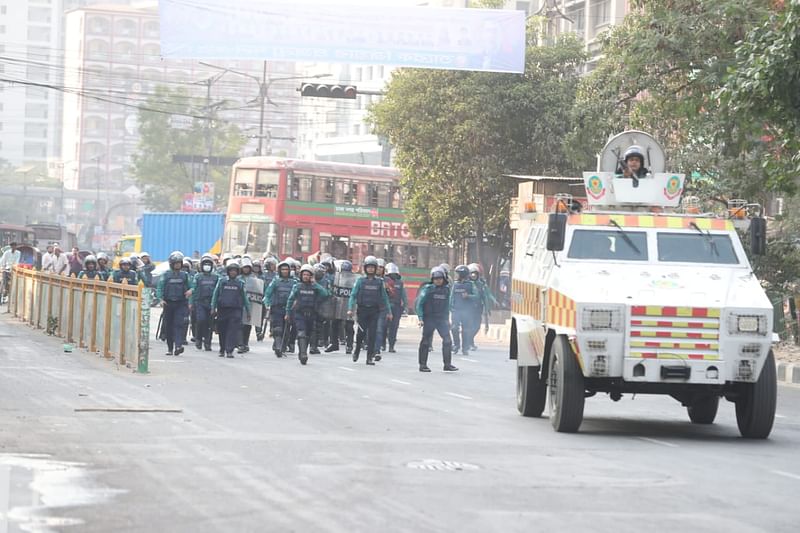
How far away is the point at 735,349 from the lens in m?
14.1

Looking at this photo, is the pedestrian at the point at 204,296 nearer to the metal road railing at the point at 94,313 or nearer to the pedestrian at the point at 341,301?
the metal road railing at the point at 94,313

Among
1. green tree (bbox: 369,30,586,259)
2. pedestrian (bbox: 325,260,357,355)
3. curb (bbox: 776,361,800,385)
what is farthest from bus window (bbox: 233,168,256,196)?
curb (bbox: 776,361,800,385)

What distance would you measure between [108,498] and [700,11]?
61.6 feet

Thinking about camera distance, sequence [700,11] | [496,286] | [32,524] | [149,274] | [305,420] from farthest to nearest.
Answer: [496,286]
[149,274]
[700,11]
[305,420]
[32,524]

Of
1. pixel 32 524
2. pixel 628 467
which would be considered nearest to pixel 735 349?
pixel 628 467

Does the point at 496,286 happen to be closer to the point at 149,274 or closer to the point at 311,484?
the point at 149,274

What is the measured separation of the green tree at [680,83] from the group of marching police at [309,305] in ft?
14.2

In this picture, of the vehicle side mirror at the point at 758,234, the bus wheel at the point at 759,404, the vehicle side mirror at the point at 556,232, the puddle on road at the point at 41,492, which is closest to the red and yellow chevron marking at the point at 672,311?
the bus wheel at the point at 759,404

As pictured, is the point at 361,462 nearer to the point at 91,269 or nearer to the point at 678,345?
the point at 678,345

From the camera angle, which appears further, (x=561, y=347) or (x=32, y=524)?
(x=561, y=347)

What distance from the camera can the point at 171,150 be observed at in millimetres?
114500

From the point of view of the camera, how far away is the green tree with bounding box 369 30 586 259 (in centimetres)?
4525

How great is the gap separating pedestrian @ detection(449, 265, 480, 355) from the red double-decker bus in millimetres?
Answer: 17082

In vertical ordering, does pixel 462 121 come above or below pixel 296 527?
above
